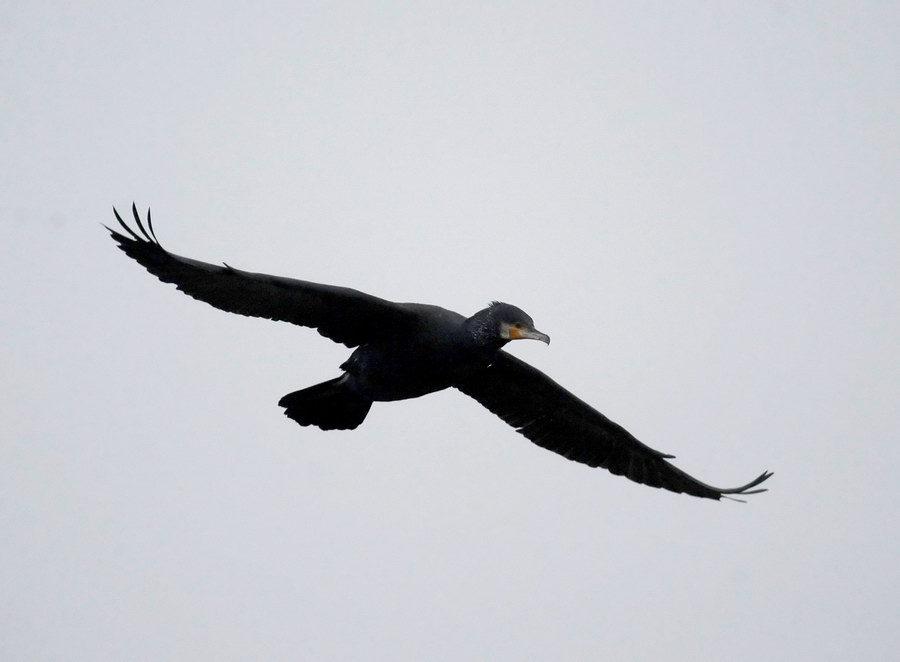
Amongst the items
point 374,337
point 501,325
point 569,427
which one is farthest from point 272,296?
point 569,427

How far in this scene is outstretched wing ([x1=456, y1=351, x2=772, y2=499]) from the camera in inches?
420

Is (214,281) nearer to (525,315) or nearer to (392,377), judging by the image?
(392,377)

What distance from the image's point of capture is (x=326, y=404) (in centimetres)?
991

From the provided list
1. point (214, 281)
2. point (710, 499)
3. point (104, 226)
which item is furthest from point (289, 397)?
point (710, 499)

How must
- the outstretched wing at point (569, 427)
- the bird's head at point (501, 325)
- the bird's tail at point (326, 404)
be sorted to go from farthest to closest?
the outstretched wing at point (569, 427), the bird's tail at point (326, 404), the bird's head at point (501, 325)

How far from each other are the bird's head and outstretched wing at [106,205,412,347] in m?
0.62

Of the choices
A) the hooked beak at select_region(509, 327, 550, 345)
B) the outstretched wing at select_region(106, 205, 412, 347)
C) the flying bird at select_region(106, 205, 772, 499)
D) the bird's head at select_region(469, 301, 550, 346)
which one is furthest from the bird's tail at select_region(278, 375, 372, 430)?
the hooked beak at select_region(509, 327, 550, 345)

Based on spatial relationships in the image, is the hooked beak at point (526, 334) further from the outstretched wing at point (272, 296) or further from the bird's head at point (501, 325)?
the outstretched wing at point (272, 296)

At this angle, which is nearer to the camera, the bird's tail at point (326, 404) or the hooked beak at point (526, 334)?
the hooked beak at point (526, 334)

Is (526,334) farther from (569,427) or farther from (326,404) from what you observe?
(569,427)

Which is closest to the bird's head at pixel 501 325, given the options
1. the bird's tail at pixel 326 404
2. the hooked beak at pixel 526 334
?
the hooked beak at pixel 526 334

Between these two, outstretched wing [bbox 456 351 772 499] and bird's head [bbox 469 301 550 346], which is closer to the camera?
bird's head [bbox 469 301 550 346]

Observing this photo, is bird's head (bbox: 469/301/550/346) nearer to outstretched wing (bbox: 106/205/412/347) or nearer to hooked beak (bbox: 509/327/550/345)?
hooked beak (bbox: 509/327/550/345)

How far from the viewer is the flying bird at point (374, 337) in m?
8.96
